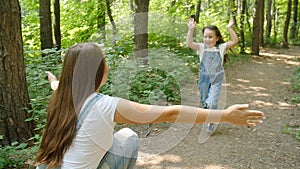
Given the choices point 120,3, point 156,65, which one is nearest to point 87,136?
point 156,65

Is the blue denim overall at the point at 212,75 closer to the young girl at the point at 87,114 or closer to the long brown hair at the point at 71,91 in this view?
the young girl at the point at 87,114

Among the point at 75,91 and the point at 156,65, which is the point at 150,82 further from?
the point at 75,91

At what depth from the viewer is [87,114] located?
73.6 inches

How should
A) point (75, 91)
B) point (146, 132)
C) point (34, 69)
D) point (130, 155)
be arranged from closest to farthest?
1. point (75, 91)
2. point (130, 155)
3. point (146, 132)
4. point (34, 69)

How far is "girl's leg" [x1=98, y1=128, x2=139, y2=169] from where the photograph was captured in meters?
2.22

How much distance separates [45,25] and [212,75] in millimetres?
5315

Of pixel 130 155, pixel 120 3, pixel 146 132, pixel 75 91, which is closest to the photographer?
pixel 75 91

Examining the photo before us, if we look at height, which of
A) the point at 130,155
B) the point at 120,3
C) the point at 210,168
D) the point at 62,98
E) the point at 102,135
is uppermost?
the point at 120,3

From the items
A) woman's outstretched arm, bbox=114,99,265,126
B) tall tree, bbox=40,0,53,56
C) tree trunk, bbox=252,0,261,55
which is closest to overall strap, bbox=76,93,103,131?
woman's outstretched arm, bbox=114,99,265,126

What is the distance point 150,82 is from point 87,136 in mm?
4120

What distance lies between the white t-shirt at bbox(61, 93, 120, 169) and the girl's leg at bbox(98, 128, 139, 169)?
8.2 inches

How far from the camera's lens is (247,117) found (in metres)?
1.95

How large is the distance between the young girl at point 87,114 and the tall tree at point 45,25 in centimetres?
690

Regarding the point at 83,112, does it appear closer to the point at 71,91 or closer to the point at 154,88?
the point at 71,91
